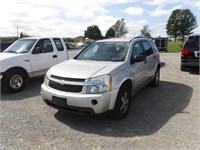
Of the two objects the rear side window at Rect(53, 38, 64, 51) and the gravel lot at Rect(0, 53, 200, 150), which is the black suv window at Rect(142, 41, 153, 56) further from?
the rear side window at Rect(53, 38, 64, 51)

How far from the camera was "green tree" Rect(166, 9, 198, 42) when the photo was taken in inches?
3494

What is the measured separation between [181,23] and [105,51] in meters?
90.6

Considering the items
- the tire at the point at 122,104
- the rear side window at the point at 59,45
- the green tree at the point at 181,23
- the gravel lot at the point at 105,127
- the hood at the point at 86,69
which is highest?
the green tree at the point at 181,23

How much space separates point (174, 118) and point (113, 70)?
1.66 metres

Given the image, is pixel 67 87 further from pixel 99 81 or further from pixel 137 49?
pixel 137 49

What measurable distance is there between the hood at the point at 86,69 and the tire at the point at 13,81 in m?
2.43

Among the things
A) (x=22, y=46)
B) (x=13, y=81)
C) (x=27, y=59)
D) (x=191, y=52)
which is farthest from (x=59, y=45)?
(x=191, y=52)

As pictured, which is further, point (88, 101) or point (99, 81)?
point (99, 81)

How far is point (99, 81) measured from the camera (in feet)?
14.0

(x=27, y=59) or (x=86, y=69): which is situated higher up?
(x=27, y=59)

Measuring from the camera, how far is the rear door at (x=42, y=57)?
749cm

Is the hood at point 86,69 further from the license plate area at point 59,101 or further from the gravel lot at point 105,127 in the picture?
the gravel lot at point 105,127

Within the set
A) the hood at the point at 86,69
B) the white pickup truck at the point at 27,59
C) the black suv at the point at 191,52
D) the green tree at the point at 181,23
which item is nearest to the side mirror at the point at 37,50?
the white pickup truck at the point at 27,59

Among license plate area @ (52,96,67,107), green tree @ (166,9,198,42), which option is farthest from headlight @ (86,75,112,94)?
green tree @ (166,9,198,42)
